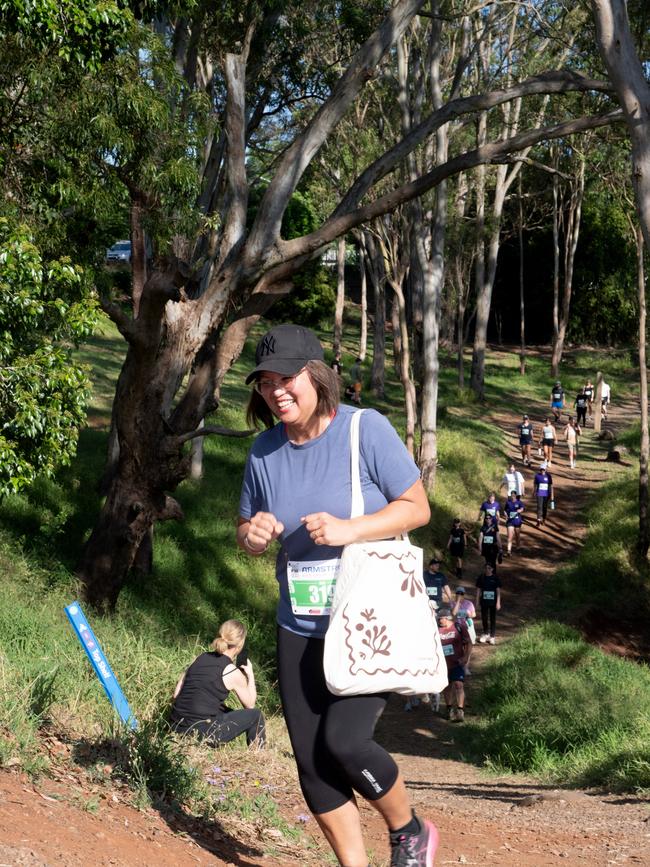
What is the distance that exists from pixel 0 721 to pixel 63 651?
11.1 feet

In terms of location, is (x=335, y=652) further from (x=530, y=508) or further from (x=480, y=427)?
(x=480, y=427)

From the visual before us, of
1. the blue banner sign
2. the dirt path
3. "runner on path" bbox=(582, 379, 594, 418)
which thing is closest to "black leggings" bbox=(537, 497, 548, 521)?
"runner on path" bbox=(582, 379, 594, 418)

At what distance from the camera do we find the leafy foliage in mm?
9453

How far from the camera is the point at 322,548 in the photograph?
351cm

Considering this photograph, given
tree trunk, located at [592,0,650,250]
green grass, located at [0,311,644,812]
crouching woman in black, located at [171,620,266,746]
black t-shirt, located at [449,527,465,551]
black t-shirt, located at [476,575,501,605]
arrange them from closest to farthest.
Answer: green grass, located at [0,311,644,812] < crouching woman in black, located at [171,620,266,746] < tree trunk, located at [592,0,650,250] < black t-shirt, located at [476,575,501,605] < black t-shirt, located at [449,527,465,551]

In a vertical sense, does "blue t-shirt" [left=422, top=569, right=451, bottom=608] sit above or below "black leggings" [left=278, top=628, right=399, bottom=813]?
below

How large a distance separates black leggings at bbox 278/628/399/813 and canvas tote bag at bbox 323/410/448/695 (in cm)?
13

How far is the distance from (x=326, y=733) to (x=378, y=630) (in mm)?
404

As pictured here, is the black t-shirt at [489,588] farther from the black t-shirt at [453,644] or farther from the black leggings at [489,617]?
the black t-shirt at [453,644]

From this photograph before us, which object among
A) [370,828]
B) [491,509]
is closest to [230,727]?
[370,828]

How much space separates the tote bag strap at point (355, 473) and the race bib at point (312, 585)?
0.17 metres

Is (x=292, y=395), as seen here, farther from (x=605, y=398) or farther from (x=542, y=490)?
(x=605, y=398)

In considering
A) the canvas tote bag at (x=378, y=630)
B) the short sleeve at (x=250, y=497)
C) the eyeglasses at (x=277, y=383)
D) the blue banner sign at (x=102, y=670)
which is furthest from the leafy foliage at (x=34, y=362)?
the canvas tote bag at (x=378, y=630)

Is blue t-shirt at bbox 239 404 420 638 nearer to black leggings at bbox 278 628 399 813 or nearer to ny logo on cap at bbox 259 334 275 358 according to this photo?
black leggings at bbox 278 628 399 813
